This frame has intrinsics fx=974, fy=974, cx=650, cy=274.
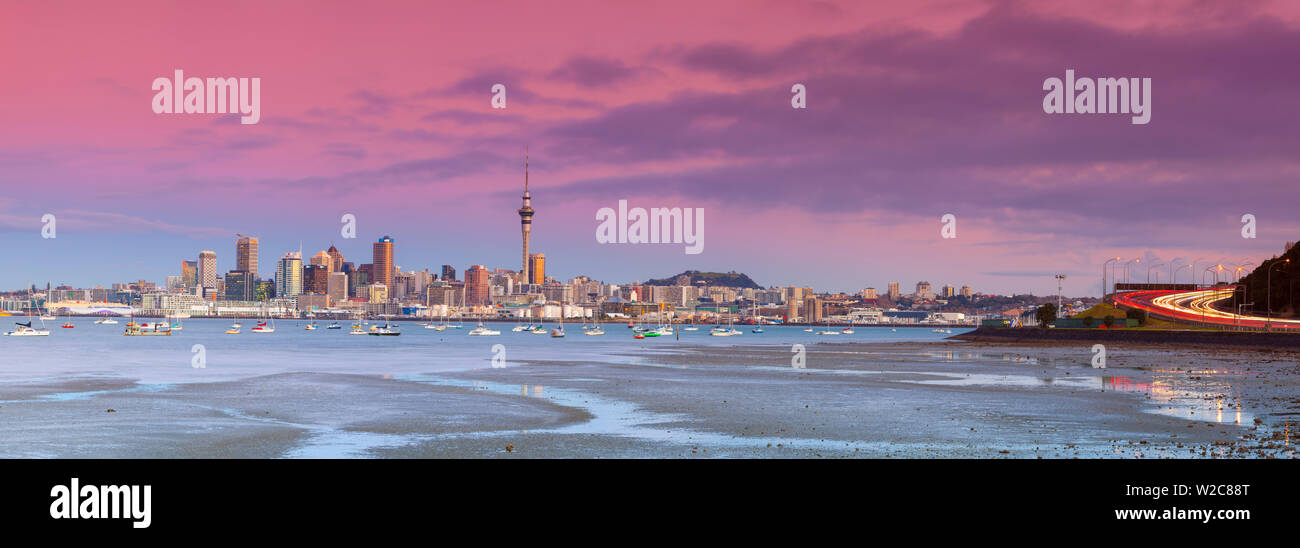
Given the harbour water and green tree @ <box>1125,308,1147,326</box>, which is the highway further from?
the harbour water


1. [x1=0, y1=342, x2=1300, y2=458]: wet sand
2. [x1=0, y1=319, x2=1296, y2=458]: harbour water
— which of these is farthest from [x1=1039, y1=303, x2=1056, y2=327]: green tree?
[x1=0, y1=342, x2=1300, y2=458]: wet sand

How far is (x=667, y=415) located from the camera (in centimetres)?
3753

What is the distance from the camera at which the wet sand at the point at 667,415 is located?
27.5m

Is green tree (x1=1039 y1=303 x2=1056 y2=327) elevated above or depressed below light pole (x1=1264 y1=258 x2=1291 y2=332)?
below

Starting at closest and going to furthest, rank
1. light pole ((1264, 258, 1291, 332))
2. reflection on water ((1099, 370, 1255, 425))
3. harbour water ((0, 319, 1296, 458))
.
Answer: harbour water ((0, 319, 1296, 458)), reflection on water ((1099, 370, 1255, 425)), light pole ((1264, 258, 1291, 332))

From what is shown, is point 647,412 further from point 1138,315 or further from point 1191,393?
point 1138,315

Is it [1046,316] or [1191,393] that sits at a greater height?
[1046,316]

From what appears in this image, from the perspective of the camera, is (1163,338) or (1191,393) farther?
(1163,338)

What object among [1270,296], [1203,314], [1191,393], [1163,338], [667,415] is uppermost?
[1270,296]

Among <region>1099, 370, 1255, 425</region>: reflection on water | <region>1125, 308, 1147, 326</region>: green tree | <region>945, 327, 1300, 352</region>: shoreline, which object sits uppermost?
<region>1125, 308, 1147, 326</region>: green tree

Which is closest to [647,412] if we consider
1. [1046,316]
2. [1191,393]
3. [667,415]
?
[667,415]

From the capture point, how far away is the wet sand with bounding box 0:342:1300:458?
27453 mm

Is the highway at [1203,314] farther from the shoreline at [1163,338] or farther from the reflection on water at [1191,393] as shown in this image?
the reflection on water at [1191,393]

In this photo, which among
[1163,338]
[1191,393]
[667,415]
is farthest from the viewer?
[1163,338]
